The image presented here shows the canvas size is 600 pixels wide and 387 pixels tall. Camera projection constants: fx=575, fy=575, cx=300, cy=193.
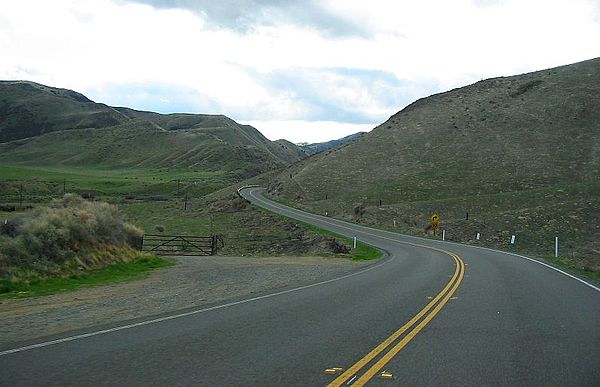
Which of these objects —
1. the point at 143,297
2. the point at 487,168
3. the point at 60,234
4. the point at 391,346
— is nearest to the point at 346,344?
the point at 391,346

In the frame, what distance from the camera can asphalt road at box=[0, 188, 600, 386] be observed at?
273 inches

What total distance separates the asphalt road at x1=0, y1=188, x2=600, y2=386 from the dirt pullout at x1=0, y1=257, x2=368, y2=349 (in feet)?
3.75

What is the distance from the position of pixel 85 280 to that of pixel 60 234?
6.82 ft

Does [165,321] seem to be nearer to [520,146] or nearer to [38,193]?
[520,146]

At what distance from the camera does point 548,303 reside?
42.6 ft

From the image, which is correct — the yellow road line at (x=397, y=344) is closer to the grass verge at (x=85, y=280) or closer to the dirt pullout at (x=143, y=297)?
the dirt pullout at (x=143, y=297)

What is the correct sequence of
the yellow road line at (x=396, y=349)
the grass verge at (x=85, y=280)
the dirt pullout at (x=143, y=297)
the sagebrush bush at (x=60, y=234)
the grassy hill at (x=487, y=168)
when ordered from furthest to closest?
the grassy hill at (x=487, y=168), the sagebrush bush at (x=60, y=234), the grass verge at (x=85, y=280), the dirt pullout at (x=143, y=297), the yellow road line at (x=396, y=349)

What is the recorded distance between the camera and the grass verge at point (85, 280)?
1572 cm

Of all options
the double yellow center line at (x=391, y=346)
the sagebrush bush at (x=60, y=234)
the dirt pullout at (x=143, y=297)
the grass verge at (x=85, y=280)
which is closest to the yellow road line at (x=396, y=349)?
the double yellow center line at (x=391, y=346)

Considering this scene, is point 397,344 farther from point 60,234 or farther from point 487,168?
point 487,168

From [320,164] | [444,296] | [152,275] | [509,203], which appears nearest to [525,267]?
[444,296]

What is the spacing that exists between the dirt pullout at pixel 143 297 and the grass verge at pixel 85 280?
66 cm

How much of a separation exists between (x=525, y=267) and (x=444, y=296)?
1012 centimetres

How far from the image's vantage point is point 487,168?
69375 millimetres
